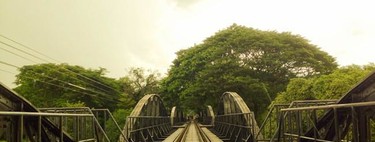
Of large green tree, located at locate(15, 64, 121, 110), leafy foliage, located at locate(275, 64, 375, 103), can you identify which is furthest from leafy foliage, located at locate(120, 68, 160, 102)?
leafy foliage, located at locate(275, 64, 375, 103)

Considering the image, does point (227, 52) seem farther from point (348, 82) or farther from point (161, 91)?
point (348, 82)

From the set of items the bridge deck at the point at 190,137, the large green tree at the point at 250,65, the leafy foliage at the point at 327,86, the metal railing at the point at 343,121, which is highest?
the large green tree at the point at 250,65

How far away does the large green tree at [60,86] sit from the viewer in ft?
142

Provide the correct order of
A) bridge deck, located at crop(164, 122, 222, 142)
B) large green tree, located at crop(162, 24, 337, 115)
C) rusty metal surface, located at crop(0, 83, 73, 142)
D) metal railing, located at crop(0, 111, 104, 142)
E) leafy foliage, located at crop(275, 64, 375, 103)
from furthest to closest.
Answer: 1. large green tree, located at crop(162, 24, 337, 115)
2. bridge deck, located at crop(164, 122, 222, 142)
3. leafy foliage, located at crop(275, 64, 375, 103)
4. rusty metal surface, located at crop(0, 83, 73, 142)
5. metal railing, located at crop(0, 111, 104, 142)

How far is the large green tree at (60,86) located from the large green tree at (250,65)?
11863 millimetres

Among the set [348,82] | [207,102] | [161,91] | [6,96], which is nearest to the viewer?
[6,96]

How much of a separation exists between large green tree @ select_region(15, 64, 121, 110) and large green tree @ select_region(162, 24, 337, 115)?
467 inches

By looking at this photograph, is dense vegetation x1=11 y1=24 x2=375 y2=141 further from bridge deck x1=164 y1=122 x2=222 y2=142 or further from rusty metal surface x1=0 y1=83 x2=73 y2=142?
rusty metal surface x1=0 y1=83 x2=73 y2=142

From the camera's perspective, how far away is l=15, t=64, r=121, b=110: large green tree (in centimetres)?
4331

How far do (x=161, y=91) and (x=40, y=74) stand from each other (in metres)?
12.4

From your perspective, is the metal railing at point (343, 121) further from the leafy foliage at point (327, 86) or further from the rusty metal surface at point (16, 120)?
the leafy foliage at point (327, 86)

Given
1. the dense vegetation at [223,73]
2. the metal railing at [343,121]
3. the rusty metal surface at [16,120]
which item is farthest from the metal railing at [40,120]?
the dense vegetation at [223,73]

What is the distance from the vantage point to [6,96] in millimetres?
7891

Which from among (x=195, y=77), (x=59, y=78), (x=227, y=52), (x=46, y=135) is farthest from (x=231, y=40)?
(x=46, y=135)
